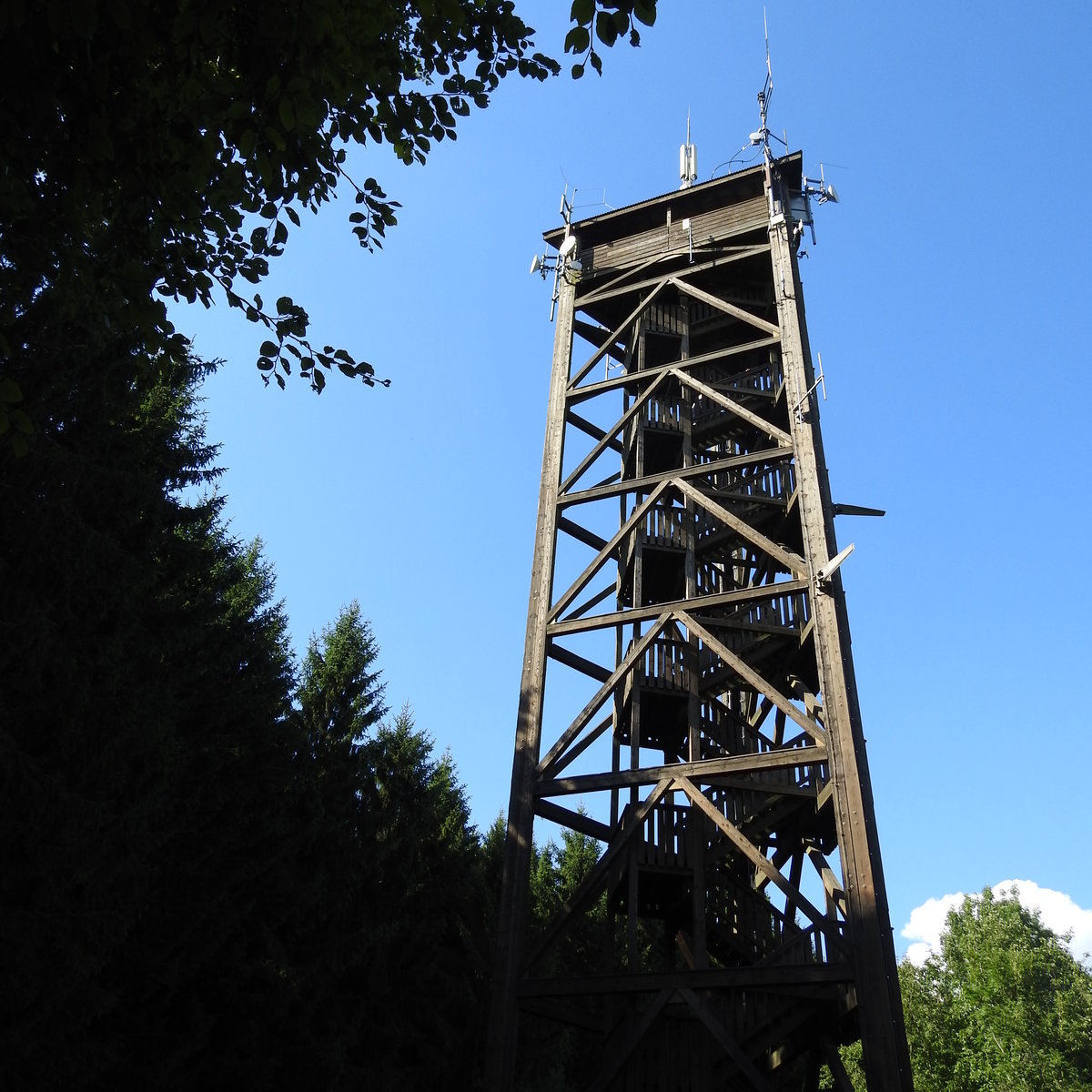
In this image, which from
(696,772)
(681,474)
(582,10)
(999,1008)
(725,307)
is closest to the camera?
(582,10)

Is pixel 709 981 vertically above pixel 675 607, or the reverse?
pixel 675 607

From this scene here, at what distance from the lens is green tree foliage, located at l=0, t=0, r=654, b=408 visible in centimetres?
366

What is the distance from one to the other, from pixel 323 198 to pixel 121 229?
101 centimetres

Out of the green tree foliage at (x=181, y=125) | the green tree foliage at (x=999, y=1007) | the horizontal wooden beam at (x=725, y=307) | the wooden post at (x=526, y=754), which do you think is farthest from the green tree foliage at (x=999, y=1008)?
the green tree foliage at (x=181, y=125)

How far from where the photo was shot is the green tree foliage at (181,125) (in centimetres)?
366

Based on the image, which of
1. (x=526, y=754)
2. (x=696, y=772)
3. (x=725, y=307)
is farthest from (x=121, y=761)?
(x=725, y=307)

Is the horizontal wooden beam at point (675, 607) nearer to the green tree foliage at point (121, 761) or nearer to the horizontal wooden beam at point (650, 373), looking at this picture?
the horizontal wooden beam at point (650, 373)

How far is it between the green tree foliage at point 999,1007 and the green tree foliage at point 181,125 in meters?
25.6

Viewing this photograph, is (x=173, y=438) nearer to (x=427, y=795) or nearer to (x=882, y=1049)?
(x=427, y=795)

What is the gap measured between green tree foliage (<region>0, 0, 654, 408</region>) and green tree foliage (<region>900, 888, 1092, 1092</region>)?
84.0 feet

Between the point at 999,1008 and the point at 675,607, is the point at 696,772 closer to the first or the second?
the point at 675,607

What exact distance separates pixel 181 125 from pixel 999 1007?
27.7 metres

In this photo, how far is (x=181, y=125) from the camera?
4059mm

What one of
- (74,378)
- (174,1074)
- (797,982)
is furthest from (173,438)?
(797,982)
